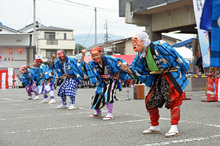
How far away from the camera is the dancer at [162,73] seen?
207 inches

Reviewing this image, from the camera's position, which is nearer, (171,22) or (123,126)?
(123,126)

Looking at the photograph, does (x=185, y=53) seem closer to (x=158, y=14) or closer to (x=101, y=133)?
(x=158, y=14)

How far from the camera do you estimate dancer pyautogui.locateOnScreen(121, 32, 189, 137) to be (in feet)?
17.3

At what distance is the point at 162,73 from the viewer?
542 cm

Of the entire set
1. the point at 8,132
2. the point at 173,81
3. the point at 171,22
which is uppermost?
the point at 171,22

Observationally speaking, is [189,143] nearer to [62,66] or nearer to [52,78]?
[62,66]

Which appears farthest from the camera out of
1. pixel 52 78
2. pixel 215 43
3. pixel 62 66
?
pixel 52 78

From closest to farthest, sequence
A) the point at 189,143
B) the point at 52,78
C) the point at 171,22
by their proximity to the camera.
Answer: the point at 189,143 → the point at 52,78 → the point at 171,22

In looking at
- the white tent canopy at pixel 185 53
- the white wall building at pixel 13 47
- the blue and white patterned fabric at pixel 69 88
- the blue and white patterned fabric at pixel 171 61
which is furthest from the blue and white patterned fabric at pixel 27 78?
the white wall building at pixel 13 47

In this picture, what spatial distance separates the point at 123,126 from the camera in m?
6.40

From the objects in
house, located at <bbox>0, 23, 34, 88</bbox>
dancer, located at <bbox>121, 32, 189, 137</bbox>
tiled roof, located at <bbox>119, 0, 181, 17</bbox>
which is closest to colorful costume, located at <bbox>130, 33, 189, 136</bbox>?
dancer, located at <bbox>121, 32, 189, 137</bbox>

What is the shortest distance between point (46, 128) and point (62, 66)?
421cm

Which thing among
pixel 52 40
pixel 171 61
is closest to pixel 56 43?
pixel 52 40

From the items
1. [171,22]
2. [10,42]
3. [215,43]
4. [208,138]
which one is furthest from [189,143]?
[10,42]
